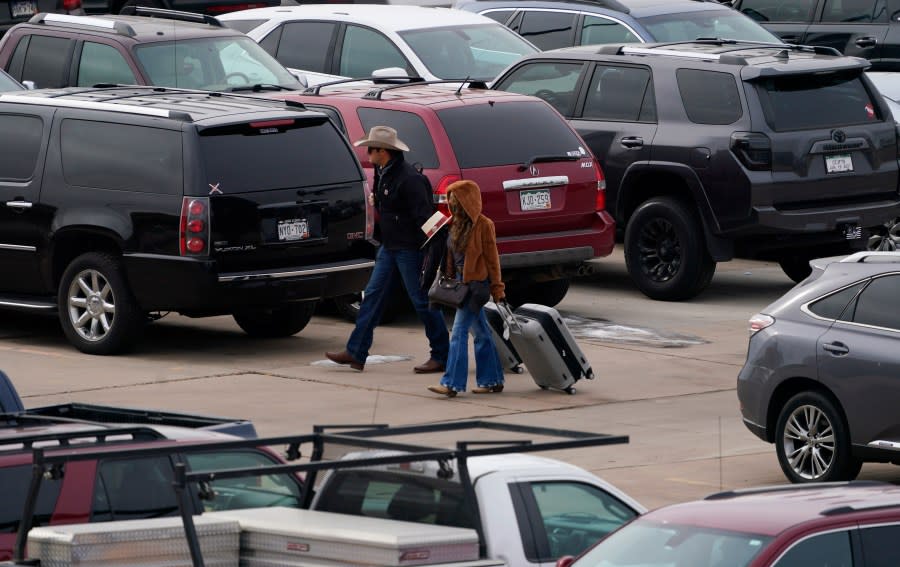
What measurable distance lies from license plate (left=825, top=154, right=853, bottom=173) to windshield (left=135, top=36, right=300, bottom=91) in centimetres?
504

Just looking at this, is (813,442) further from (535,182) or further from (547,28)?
(547,28)

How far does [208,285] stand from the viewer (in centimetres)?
1385

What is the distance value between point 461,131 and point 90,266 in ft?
10.6

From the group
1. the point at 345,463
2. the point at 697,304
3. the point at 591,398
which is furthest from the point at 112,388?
the point at 345,463

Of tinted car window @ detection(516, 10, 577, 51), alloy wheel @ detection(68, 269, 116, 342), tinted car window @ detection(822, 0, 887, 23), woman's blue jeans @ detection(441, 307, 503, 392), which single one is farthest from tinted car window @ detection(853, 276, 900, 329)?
tinted car window @ detection(822, 0, 887, 23)

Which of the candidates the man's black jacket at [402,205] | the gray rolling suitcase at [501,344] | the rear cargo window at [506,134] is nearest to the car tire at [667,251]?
the rear cargo window at [506,134]

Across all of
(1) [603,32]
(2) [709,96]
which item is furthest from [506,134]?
(1) [603,32]

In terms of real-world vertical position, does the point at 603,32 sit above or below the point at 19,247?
above

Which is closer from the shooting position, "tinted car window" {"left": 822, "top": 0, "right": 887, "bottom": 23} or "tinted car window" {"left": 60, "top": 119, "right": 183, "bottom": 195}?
"tinted car window" {"left": 60, "top": 119, "right": 183, "bottom": 195}

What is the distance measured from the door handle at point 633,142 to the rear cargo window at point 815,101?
46.7 inches

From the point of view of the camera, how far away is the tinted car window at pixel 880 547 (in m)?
6.35

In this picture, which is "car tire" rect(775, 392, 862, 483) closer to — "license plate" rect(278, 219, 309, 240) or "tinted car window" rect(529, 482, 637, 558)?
"tinted car window" rect(529, 482, 637, 558)

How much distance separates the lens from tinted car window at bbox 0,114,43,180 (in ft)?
48.2

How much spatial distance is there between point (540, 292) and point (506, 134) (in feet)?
5.58
